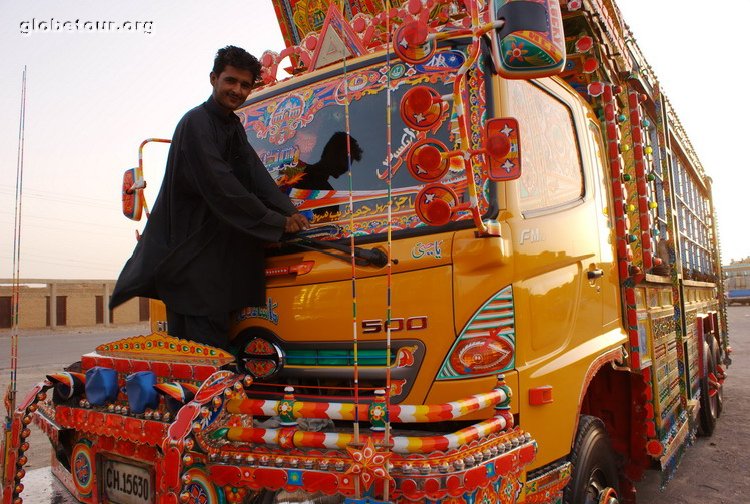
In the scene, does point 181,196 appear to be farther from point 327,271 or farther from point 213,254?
point 327,271

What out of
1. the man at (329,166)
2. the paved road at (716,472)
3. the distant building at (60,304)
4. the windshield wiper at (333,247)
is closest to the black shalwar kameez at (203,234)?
the windshield wiper at (333,247)

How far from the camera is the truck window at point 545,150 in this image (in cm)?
260

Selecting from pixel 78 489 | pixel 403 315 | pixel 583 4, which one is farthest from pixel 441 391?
pixel 583 4

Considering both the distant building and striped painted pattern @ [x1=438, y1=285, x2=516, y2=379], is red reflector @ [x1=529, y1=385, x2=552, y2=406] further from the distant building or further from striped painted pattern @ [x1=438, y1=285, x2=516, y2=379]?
the distant building

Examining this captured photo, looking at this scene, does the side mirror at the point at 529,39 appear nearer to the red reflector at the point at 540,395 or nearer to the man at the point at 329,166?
the man at the point at 329,166

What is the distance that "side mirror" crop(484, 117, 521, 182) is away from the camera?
203 cm

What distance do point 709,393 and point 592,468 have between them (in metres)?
4.40

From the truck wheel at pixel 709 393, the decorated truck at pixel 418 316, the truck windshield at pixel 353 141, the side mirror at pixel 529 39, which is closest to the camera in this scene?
the decorated truck at pixel 418 316

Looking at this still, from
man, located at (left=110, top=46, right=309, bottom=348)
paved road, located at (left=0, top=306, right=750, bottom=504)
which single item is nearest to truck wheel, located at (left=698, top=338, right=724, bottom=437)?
paved road, located at (left=0, top=306, right=750, bottom=504)

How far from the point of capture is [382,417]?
1.73 m

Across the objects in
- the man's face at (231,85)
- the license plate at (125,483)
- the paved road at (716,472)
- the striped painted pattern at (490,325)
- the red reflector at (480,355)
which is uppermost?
the man's face at (231,85)

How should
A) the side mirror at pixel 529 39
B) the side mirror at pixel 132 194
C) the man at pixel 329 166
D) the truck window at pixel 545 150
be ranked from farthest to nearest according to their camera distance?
the side mirror at pixel 132 194, the man at pixel 329 166, the truck window at pixel 545 150, the side mirror at pixel 529 39

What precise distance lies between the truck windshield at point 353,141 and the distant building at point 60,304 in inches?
1156

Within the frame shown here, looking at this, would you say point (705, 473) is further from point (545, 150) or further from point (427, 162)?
point (427, 162)
